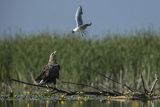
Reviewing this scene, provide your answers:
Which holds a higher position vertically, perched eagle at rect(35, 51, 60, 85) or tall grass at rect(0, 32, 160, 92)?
tall grass at rect(0, 32, 160, 92)

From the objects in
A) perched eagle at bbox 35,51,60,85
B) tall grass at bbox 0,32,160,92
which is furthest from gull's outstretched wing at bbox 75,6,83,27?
tall grass at bbox 0,32,160,92

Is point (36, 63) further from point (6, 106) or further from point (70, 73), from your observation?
point (6, 106)

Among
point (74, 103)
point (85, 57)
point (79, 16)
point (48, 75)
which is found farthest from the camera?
point (85, 57)

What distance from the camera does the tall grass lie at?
77.9 ft

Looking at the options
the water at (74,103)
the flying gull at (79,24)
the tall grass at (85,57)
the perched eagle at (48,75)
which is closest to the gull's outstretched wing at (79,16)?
the flying gull at (79,24)

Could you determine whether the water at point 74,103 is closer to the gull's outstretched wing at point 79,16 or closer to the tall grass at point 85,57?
the gull's outstretched wing at point 79,16

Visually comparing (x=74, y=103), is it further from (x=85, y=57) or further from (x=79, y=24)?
(x=85, y=57)

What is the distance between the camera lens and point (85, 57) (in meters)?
24.7

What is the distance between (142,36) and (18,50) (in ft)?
11.2

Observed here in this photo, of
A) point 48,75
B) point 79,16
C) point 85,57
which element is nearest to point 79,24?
point 79,16

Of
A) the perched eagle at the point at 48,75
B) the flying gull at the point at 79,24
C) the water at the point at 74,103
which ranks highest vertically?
the flying gull at the point at 79,24

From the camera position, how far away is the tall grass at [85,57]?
23.7 m

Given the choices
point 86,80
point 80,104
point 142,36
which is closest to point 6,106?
point 80,104

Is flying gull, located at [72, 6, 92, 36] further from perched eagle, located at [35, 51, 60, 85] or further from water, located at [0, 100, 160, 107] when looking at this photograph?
perched eagle, located at [35, 51, 60, 85]
